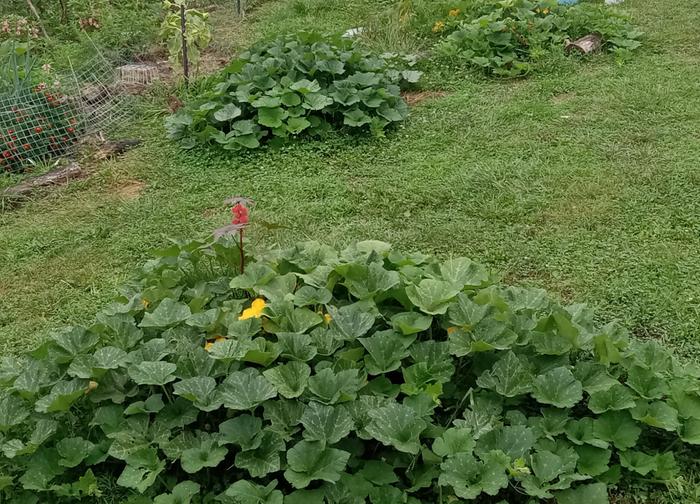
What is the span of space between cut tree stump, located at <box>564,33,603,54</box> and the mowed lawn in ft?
0.86

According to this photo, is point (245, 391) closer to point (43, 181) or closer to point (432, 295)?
point (432, 295)

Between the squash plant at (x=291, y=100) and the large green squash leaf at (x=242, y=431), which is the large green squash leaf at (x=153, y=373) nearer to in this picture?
the large green squash leaf at (x=242, y=431)

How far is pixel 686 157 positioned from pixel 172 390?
3.17m

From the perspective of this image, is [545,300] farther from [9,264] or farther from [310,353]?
[9,264]

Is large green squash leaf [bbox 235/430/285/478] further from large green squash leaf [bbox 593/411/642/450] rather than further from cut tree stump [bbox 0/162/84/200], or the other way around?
cut tree stump [bbox 0/162/84/200]

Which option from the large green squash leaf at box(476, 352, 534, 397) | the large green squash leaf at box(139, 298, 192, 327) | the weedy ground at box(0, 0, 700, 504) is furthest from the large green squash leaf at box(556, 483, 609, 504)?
the large green squash leaf at box(139, 298, 192, 327)

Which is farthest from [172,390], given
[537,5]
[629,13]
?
[629,13]

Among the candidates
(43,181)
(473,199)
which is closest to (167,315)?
(473,199)

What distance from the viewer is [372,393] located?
232 centimetres

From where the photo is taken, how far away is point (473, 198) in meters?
4.10

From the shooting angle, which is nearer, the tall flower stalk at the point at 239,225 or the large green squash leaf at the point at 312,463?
the large green squash leaf at the point at 312,463

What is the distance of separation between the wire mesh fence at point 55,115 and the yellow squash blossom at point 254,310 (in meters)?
2.97

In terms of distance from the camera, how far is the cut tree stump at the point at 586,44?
5859 millimetres

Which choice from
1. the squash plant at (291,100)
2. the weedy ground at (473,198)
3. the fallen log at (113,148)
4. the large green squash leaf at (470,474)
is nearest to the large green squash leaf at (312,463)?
the large green squash leaf at (470,474)
